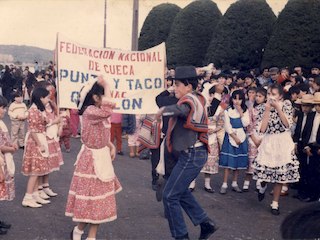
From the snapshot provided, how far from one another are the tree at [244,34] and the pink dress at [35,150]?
44.6ft

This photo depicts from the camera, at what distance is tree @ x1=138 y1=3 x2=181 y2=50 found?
A: 26391 millimetres

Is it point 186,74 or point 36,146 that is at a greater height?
point 186,74

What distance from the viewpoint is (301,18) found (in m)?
16.9

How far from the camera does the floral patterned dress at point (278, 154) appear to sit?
24.3ft

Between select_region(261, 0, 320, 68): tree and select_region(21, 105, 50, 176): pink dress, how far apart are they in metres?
11.2

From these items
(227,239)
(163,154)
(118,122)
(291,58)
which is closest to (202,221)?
(227,239)

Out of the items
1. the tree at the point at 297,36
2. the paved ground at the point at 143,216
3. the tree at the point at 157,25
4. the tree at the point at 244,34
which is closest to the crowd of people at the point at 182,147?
the paved ground at the point at 143,216

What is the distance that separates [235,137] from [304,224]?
15.8 ft

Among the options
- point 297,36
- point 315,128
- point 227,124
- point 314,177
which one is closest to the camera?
point 315,128

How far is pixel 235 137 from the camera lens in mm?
8445

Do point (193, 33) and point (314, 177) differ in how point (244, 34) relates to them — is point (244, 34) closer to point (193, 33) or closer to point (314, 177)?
point (193, 33)

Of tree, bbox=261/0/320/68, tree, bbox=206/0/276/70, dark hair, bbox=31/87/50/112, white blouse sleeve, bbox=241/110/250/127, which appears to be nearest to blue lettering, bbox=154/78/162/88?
white blouse sleeve, bbox=241/110/250/127

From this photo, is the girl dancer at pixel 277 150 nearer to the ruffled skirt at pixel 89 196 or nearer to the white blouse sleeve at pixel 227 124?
the white blouse sleeve at pixel 227 124

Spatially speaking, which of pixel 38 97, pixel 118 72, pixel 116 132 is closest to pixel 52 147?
pixel 38 97
